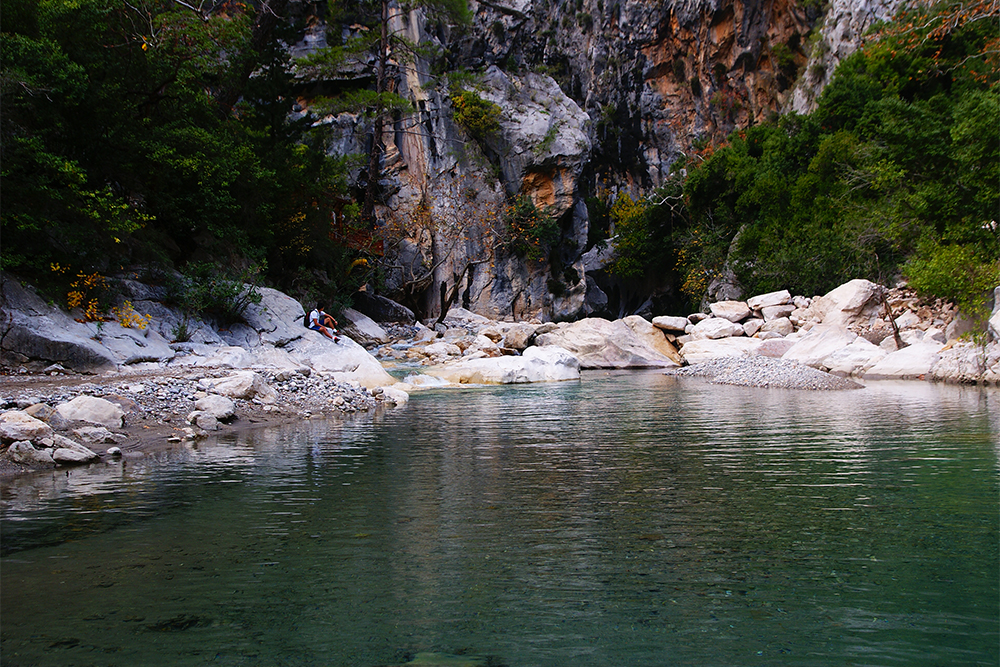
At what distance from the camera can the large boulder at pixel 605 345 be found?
24469 millimetres

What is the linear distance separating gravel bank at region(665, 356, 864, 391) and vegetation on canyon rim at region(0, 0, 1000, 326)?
5.30 m

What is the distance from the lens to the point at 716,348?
24.2 meters

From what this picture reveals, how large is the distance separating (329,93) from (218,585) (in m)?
40.7

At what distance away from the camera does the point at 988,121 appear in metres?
18.0

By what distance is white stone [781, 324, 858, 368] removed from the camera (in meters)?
19.0

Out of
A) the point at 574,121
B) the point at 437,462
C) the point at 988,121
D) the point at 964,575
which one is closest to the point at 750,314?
the point at 988,121

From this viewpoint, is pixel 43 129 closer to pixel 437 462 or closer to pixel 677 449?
pixel 437 462

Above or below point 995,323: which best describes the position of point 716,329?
above

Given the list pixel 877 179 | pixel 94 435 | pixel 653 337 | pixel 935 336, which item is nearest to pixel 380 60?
pixel 653 337

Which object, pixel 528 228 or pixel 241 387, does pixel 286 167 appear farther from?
pixel 528 228

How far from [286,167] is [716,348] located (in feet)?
54.7

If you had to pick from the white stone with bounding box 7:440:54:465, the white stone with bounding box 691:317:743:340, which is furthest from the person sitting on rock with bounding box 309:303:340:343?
the white stone with bounding box 691:317:743:340

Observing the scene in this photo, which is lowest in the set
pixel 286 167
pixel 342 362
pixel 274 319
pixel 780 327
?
pixel 342 362

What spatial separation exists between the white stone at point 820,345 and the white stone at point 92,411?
16.0 m
